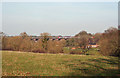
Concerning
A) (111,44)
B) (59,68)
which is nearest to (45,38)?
(111,44)

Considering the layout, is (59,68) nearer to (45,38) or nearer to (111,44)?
(111,44)

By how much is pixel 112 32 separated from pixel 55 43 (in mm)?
13303

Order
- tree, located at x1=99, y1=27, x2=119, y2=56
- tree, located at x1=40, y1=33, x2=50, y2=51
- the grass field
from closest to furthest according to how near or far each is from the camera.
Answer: the grass field → tree, located at x1=99, y1=27, x2=119, y2=56 → tree, located at x1=40, y1=33, x2=50, y2=51

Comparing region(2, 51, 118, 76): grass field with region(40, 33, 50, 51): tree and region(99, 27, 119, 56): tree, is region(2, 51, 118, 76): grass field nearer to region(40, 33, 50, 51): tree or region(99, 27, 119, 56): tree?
region(99, 27, 119, 56): tree

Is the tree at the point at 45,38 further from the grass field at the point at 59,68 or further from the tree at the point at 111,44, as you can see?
the grass field at the point at 59,68

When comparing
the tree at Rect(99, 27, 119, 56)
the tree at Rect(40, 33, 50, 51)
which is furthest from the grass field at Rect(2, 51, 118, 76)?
the tree at Rect(40, 33, 50, 51)

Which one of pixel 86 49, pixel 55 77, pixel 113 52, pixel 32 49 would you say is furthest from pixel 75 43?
pixel 55 77

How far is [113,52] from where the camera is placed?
21922 mm

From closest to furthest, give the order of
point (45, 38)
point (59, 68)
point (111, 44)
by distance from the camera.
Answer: point (59, 68)
point (111, 44)
point (45, 38)

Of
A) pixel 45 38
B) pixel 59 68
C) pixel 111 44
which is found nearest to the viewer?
pixel 59 68

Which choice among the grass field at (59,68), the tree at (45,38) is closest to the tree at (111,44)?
the grass field at (59,68)

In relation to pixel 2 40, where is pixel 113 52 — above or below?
below

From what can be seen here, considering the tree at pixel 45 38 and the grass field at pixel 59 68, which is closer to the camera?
the grass field at pixel 59 68

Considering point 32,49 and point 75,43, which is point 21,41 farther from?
point 75,43
